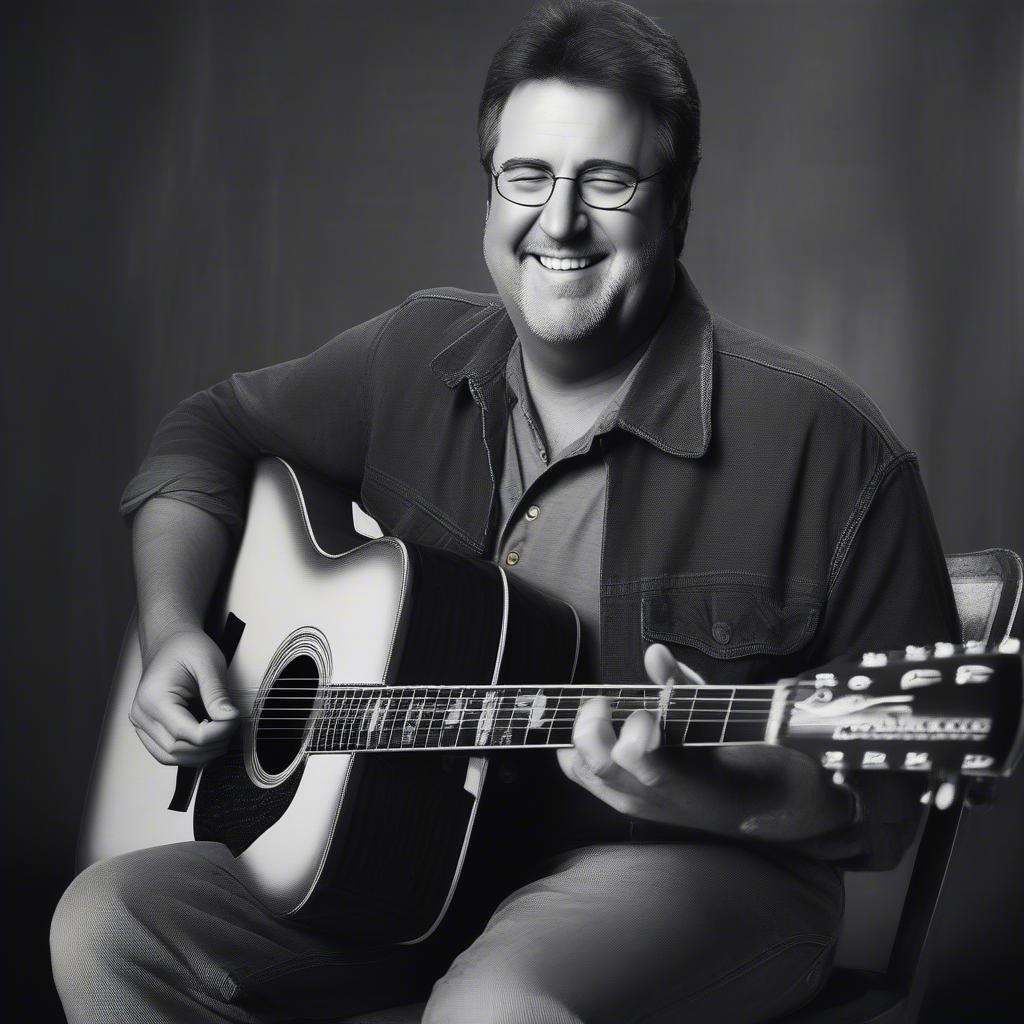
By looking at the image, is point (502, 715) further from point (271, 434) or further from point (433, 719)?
point (271, 434)

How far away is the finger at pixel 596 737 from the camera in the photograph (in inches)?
49.3

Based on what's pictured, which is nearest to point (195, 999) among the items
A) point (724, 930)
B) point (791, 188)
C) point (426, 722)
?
point (426, 722)

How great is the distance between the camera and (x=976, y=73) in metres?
2.68

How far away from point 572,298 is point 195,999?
3.09 feet

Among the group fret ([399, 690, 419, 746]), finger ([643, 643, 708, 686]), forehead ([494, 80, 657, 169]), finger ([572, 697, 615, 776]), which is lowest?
fret ([399, 690, 419, 746])

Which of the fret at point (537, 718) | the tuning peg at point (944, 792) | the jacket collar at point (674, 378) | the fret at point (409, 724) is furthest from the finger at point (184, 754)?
the tuning peg at point (944, 792)

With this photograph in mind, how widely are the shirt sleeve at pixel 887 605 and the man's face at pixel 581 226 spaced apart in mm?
393

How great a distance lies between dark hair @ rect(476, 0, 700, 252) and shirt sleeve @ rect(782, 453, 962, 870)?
1.57 feet

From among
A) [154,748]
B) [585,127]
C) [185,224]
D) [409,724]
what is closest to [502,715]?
[409,724]

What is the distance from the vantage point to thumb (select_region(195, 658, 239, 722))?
5.65 ft

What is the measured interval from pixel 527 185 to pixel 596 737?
79 centimetres

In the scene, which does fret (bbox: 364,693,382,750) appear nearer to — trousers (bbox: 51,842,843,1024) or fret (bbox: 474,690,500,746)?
fret (bbox: 474,690,500,746)

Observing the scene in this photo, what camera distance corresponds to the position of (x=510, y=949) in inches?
52.9

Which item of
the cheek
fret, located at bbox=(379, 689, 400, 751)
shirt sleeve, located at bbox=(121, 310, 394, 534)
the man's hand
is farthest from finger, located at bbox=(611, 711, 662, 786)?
shirt sleeve, located at bbox=(121, 310, 394, 534)
